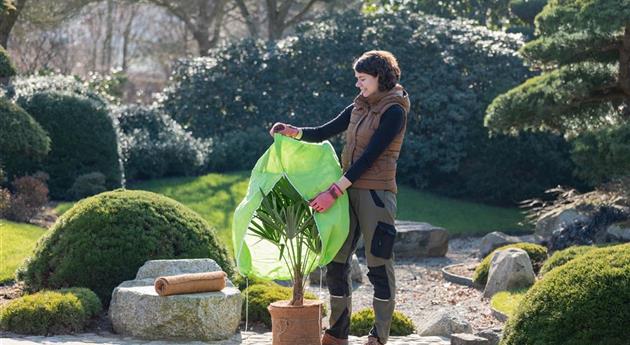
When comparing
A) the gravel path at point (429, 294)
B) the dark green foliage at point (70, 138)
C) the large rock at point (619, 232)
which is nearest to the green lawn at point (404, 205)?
the dark green foliage at point (70, 138)

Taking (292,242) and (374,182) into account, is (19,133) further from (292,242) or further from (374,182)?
(374,182)

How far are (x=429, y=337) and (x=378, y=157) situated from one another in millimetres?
2336

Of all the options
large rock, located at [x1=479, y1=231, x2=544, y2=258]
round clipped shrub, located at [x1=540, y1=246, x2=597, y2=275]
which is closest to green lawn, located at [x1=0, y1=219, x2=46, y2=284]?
round clipped shrub, located at [x1=540, y1=246, x2=597, y2=275]

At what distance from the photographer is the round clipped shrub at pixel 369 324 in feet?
28.5

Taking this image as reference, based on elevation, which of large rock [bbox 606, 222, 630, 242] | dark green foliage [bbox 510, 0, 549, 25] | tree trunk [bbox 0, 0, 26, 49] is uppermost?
dark green foliage [bbox 510, 0, 549, 25]

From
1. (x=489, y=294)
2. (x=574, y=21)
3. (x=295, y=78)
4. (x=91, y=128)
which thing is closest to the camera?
(x=489, y=294)

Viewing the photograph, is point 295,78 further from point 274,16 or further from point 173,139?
point 274,16

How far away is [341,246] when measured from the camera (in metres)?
6.80

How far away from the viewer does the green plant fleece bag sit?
22.1 feet

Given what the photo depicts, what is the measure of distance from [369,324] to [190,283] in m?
1.62

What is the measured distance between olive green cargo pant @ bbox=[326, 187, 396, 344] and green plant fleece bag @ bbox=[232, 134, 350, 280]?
132 mm

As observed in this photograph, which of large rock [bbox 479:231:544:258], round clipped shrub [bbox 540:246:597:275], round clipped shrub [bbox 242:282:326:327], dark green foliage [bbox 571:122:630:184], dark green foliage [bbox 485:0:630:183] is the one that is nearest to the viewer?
round clipped shrub [bbox 242:282:326:327]

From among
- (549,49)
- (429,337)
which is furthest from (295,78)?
(429,337)

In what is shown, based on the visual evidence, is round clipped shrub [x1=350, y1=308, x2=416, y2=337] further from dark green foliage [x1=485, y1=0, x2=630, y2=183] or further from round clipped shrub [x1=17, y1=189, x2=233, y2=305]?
dark green foliage [x1=485, y1=0, x2=630, y2=183]
